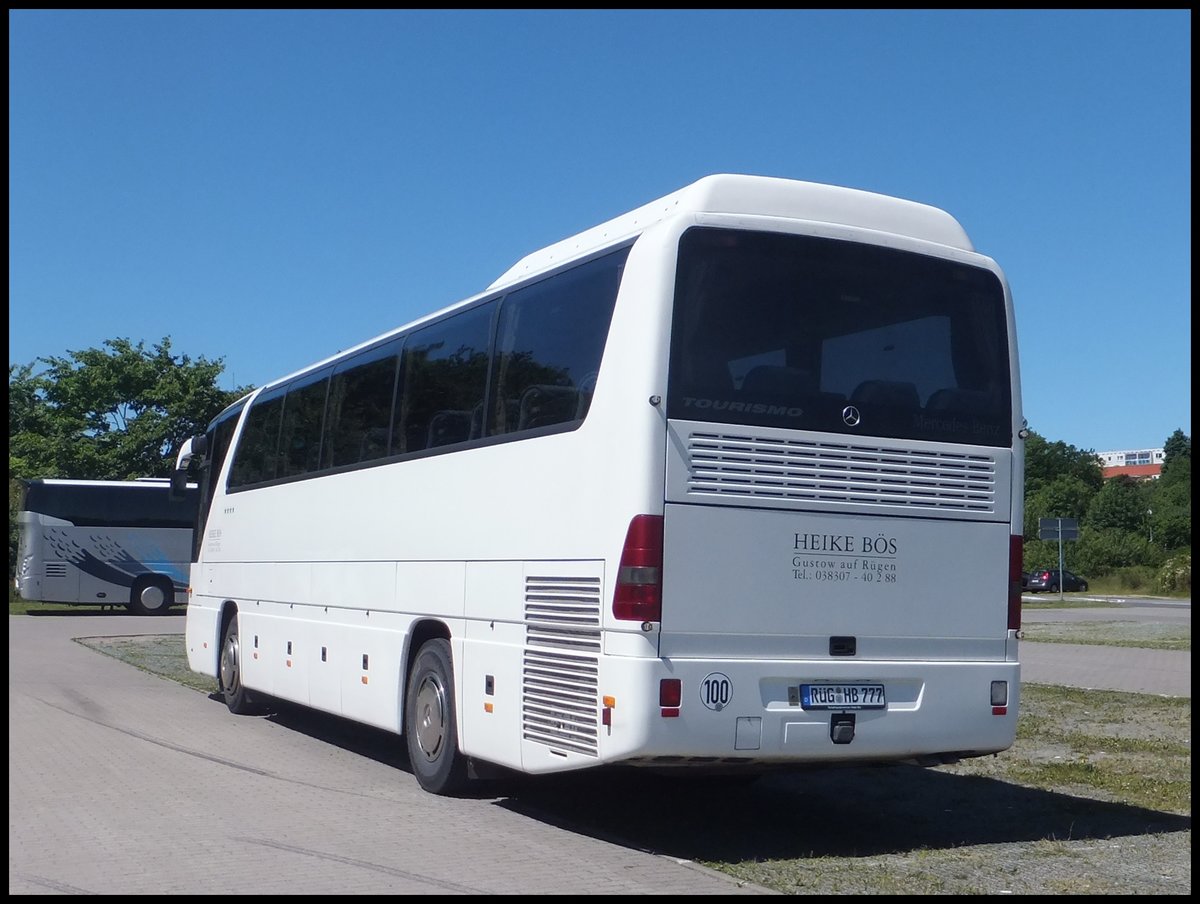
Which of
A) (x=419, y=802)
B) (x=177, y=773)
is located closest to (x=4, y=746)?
(x=177, y=773)

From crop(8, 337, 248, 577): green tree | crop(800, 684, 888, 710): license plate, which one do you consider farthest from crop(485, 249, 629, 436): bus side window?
crop(8, 337, 248, 577): green tree

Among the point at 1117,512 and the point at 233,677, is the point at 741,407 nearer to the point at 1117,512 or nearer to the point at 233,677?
the point at 233,677

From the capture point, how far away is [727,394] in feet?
26.6

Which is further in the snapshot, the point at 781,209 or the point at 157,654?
the point at 157,654

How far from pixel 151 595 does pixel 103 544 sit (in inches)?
76.3

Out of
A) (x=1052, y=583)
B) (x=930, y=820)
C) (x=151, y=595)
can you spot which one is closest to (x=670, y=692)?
(x=930, y=820)

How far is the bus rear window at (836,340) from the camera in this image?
26.7 ft

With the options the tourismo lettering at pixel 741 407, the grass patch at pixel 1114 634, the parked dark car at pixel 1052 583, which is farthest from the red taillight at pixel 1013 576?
the parked dark car at pixel 1052 583

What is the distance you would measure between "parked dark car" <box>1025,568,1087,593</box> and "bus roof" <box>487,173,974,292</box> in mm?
67317

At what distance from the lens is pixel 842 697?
823cm

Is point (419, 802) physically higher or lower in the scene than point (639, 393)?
lower

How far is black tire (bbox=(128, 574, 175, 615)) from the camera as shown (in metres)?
39.7

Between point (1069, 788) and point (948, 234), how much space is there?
14.4 feet

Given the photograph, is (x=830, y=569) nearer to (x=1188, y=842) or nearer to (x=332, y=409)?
(x=1188, y=842)
